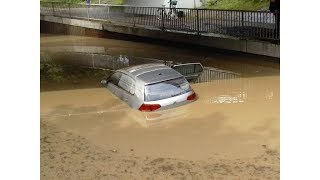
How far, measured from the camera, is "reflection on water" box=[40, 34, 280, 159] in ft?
28.9

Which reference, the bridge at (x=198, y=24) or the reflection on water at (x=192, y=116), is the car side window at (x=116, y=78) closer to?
the reflection on water at (x=192, y=116)

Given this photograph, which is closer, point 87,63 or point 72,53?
point 87,63

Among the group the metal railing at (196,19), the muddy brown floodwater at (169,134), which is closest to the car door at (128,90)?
the muddy brown floodwater at (169,134)

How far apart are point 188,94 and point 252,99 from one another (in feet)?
6.86

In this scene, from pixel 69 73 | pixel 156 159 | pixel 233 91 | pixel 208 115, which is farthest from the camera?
pixel 69 73

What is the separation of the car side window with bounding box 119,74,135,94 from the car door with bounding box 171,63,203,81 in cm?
321

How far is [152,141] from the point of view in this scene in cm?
917

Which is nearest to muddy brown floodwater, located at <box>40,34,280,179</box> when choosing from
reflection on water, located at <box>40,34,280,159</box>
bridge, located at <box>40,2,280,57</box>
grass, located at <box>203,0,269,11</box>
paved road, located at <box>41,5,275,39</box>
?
reflection on water, located at <box>40,34,280,159</box>

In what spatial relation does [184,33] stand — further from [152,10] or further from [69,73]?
[69,73]

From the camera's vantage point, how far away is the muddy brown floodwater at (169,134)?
7.60 m

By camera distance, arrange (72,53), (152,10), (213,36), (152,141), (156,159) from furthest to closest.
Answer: (152,10) < (72,53) < (213,36) < (152,141) < (156,159)

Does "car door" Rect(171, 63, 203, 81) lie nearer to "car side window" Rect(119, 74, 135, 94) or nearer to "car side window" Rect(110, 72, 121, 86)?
"car side window" Rect(110, 72, 121, 86)

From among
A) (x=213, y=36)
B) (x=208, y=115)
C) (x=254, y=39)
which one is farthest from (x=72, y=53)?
(x=208, y=115)

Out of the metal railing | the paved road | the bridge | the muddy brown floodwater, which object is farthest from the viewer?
the paved road
